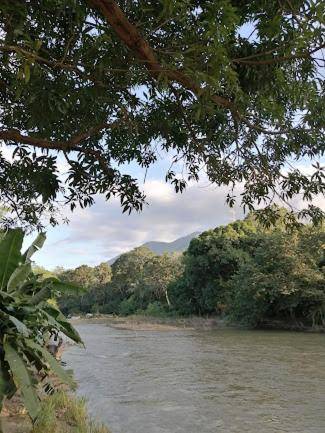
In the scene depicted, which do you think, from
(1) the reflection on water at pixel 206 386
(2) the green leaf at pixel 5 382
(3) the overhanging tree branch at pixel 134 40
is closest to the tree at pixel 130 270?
(1) the reflection on water at pixel 206 386

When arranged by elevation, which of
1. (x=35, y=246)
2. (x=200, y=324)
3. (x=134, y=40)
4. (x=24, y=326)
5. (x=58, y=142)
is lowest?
(x=200, y=324)

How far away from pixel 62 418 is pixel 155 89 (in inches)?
235

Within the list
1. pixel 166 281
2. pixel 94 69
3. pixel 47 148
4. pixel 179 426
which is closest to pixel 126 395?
pixel 179 426

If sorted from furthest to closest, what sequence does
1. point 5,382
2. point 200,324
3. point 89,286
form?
point 89,286, point 200,324, point 5,382

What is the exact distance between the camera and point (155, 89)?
5438 millimetres

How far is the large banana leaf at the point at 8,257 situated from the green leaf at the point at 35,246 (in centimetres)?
56

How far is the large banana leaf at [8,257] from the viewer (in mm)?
5699

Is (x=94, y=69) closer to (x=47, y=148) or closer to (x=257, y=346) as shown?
(x=47, y=148)

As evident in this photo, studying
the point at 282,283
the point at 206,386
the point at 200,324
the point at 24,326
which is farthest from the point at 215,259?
the point at 24,326

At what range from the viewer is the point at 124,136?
6.08 m

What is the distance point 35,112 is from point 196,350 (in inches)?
808

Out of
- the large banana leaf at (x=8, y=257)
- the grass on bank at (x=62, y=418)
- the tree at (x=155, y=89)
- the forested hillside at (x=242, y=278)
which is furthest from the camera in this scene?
the forested hillside at (x=242, y=278)

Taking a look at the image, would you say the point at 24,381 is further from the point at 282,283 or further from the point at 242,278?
the point at 242,278

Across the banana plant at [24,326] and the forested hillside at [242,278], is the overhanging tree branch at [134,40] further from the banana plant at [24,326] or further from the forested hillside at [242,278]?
the forested hillside at [242,278]
